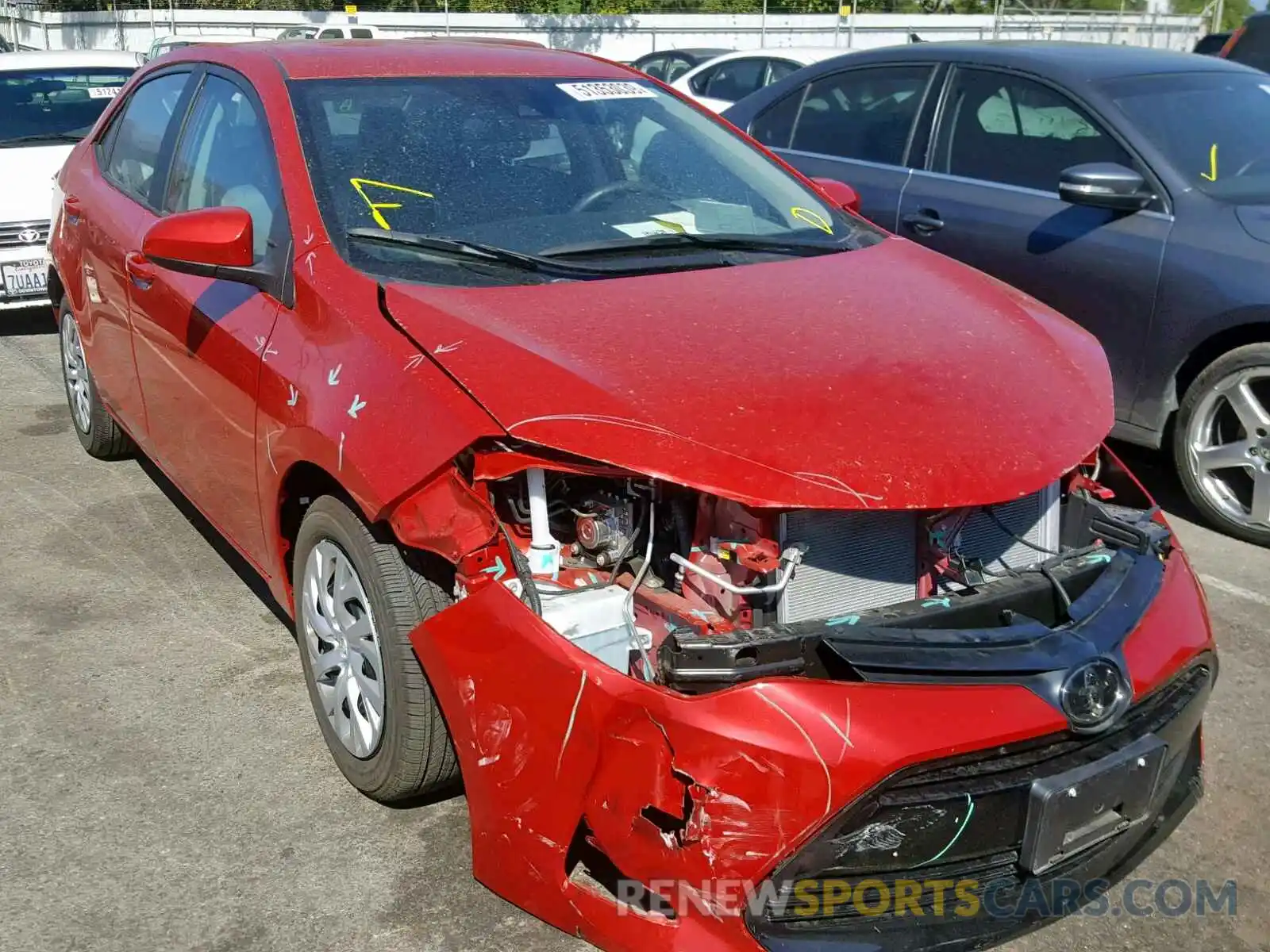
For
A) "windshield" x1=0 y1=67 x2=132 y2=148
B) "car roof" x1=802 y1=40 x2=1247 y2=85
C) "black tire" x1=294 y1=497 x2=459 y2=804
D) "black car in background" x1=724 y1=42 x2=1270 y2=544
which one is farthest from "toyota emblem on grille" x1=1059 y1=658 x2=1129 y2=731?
"windshield" x1=0 y1=67 x2=132 y2=148

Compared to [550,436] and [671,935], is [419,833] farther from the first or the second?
[550,436]

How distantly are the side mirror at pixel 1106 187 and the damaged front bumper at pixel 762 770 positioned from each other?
2.81 metres

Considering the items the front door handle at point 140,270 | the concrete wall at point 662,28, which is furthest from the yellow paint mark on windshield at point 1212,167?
the concrete wall at point 662,28

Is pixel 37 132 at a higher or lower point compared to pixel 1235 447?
higher

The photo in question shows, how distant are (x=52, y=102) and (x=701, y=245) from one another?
6734 mm

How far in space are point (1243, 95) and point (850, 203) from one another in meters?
2.34

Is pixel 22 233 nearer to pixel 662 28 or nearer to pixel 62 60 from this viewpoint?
pixel 62 60

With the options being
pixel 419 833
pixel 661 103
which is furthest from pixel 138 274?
pixel 419 833

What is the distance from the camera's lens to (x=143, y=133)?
444 cm

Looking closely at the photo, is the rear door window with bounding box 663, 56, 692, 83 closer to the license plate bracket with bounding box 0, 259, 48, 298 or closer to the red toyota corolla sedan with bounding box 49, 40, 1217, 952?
the license plate bracket with bounding box 0, 259, 48, 298

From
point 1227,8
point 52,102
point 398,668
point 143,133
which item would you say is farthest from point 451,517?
point 1227,8

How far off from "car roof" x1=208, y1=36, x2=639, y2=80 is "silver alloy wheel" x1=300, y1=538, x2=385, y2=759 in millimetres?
1449

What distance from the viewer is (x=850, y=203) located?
4.30 m

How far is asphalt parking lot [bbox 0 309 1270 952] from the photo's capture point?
2.66 meters
